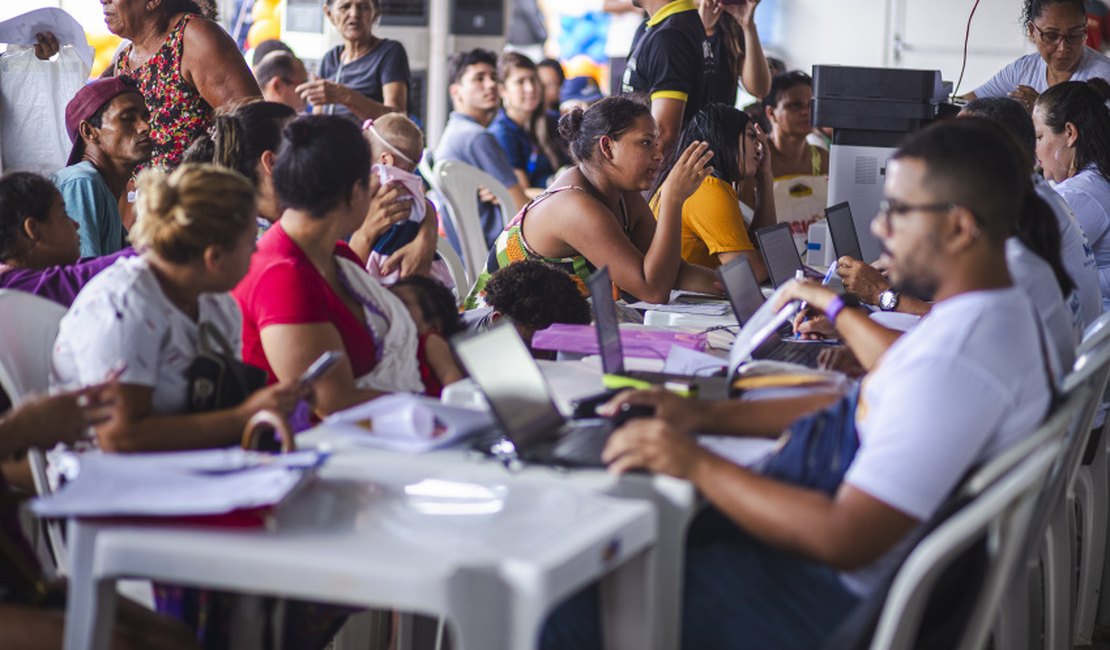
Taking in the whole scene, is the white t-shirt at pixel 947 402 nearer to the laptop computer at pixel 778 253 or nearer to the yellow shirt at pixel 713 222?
the laptop computer at pixel 778 253

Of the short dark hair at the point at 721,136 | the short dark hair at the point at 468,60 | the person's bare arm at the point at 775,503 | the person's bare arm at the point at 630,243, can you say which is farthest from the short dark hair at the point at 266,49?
the person's bare arm at the point at 775,503

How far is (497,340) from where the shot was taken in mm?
→ 1803

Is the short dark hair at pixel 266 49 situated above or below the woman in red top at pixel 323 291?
above

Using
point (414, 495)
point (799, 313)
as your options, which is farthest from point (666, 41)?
point (414, 495)

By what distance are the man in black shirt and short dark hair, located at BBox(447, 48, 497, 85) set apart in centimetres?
270

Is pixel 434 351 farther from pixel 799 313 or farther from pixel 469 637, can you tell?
pixel 469 637

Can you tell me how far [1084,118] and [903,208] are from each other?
2182mm

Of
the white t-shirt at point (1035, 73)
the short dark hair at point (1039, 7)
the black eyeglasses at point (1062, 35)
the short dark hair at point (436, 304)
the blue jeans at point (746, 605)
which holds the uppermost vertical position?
the short dark hair at point (1039, 7)

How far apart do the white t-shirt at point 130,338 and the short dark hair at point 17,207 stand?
67 cm

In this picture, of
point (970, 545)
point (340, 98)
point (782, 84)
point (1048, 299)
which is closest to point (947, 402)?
point (970, 545)

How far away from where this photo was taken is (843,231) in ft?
12.6

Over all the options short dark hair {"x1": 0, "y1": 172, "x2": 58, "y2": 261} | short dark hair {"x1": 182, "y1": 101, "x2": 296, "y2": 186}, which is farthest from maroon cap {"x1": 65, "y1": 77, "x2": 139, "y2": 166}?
short dark hair {"x1": 0, "y1": 172, "x2": 58, "y2": 261}

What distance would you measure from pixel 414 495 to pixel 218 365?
58 cm

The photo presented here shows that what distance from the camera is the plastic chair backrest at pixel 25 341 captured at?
7.16 feet
